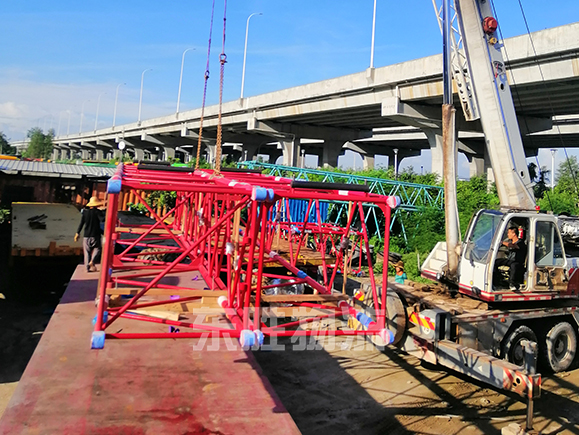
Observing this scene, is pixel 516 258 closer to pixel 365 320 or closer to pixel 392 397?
pixel 392 397

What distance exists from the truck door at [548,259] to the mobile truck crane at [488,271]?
2 cm

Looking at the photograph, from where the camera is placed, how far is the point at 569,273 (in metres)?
7.95

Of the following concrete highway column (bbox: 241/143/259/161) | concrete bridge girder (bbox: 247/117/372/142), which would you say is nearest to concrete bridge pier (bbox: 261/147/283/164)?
concrete highway column (bbox: 241/143/259/161)

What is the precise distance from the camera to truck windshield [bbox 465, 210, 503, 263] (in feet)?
24.7

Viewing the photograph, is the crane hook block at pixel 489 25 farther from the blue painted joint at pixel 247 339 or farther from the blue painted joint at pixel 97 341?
the blue painted joint at pixel 97 341

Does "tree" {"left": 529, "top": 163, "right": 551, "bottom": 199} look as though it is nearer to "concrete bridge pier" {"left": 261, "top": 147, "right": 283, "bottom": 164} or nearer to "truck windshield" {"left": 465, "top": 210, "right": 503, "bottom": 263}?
"truck windshield" {"left": 465, "top": 210, "right": 503, "bottom": 263}

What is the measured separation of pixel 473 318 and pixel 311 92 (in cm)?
2368

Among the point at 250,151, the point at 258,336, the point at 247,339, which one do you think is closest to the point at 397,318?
the point at 258,336

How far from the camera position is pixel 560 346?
8.38m

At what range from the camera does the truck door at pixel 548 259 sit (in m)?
7.66

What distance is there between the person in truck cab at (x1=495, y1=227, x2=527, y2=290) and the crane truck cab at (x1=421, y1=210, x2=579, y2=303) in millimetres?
17

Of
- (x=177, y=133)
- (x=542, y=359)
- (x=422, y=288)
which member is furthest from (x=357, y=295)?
(x=177, y=133)

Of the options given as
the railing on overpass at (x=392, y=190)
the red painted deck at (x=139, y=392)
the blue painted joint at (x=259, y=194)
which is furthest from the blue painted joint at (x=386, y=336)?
the railing on overpass at (x=392, y=190)

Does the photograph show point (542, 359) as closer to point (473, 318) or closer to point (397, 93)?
point (473, 318)
